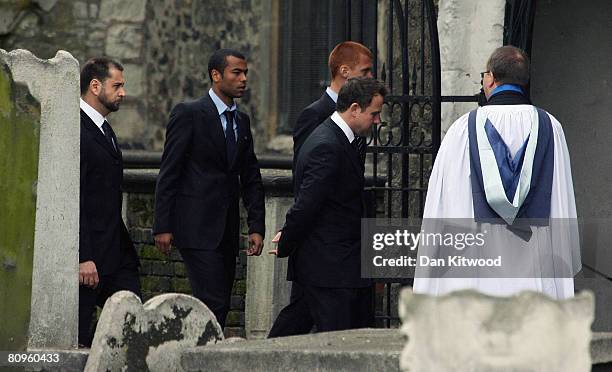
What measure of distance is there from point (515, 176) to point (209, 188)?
7.35 feet

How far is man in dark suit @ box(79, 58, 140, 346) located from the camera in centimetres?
869

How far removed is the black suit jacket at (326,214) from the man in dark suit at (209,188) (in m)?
0.70

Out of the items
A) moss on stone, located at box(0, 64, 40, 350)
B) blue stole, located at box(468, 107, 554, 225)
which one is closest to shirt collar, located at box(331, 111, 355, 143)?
blue stole, located at box(468, 107, 554, 225)

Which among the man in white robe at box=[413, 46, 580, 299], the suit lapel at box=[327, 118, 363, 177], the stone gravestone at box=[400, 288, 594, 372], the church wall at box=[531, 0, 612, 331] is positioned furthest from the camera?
the church wall at box=[531, 0, 612, 331]

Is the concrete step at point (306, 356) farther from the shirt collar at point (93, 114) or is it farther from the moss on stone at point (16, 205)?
the shirt collar at point (93, 114)

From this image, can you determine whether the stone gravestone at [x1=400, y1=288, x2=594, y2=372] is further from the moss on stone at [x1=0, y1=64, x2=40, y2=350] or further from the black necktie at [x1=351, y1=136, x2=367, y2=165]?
the black necktie at [x1=351, y1=136, x2=367, y2=165]

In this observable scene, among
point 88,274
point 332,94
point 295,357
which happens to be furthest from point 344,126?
point 295,357

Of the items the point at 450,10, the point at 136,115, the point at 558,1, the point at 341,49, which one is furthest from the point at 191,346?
the point at 136,115

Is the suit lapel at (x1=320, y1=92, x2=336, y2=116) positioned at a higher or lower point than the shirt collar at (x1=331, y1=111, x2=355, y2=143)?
higher

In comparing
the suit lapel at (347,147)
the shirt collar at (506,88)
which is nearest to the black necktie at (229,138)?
the suit lapel at (347,147)

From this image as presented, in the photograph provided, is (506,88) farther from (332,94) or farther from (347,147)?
(332,94)

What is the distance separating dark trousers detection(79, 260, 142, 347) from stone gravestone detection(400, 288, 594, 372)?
3.73m

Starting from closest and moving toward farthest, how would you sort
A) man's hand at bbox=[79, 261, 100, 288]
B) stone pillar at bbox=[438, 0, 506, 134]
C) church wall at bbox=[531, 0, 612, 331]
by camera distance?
man's hand at bbox=[79, 261, 100, 288]
stone pillar at bbox=[438, 0, 506, 134]
church wall at bbox=[531, 0, 612, 331]

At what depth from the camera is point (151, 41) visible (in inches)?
782
